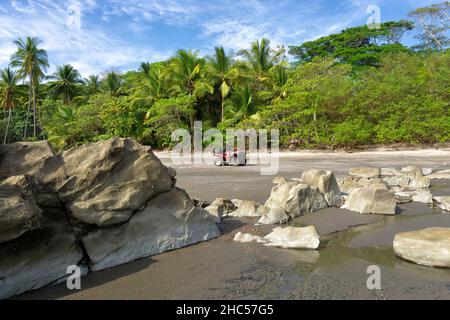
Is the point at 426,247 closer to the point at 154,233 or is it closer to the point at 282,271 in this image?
the point at 282,271

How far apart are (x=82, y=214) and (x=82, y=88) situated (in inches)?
1829

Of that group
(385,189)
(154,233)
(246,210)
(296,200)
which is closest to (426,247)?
(296,200)

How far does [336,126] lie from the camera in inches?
1025

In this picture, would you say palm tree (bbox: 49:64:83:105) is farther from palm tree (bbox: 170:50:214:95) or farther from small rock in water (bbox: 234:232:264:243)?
small rock in water (bbox: 234:232:264:243)

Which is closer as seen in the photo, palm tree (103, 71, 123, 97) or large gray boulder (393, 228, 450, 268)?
large gray boulder (393, 228, 450, 268)

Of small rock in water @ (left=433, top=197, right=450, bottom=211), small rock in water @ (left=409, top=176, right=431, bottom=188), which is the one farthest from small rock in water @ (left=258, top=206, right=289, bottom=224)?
small rock in water @ (left=409, top=176, right=431, bottom=188)

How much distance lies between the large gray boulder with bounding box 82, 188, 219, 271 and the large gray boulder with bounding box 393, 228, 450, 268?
137 inches

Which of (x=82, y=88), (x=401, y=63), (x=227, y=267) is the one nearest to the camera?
(x=227, y=267)

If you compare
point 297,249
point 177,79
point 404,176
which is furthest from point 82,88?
point 297,249

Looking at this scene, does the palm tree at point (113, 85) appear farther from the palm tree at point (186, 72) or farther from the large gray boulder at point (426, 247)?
the large gray boulder at point (426, 247)

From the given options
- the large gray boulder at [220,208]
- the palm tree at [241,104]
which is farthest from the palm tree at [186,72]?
the large gray boulder at [220,208]

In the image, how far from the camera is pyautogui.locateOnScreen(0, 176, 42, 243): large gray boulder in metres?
4.64
